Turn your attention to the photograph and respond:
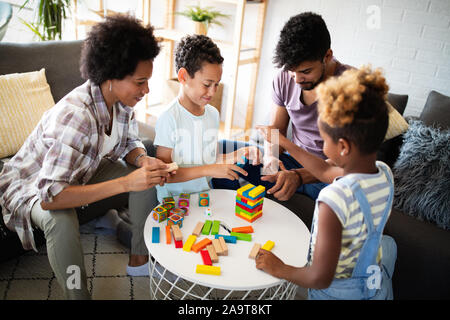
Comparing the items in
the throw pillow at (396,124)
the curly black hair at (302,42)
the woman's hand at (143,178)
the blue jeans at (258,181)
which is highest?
the curly black hair at (302,42)

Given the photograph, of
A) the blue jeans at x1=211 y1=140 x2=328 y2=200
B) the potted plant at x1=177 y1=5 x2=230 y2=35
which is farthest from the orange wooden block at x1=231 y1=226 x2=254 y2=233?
the potted plant at x1=177 y1=5 x2=230 y2=35

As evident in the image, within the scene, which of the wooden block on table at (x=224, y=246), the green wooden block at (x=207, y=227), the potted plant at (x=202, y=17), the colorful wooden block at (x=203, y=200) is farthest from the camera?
the potted plant at (x=202, y=17)

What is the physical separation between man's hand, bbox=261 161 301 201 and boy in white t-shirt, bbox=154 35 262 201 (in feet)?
0.43

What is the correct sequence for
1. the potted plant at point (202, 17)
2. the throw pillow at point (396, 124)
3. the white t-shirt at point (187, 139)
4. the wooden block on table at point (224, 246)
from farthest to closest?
the potted plant at point (202, 17), the throw pillow at point (396, 124), the white t-shirt at point (187, 139), the wooden block on table at point (224, 246)

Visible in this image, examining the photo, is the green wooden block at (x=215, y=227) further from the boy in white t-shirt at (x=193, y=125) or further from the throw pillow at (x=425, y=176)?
the throw pillow at (x=425, y=176)

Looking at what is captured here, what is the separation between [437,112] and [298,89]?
76 centimetres

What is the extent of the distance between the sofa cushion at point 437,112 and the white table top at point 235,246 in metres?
1.01

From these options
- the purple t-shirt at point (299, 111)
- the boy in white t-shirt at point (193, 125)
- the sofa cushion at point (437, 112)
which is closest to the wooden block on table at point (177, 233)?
the boy in white t-shirt at point (193, 125)

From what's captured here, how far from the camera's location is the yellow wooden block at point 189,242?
1.28 metres

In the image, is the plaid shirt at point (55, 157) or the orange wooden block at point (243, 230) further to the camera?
the orange wooden block at point (243, 230)

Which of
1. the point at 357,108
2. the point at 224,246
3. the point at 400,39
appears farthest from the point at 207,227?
the point at 400,39

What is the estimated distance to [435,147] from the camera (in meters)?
1.79

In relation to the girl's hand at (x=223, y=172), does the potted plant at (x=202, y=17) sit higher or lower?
higher
